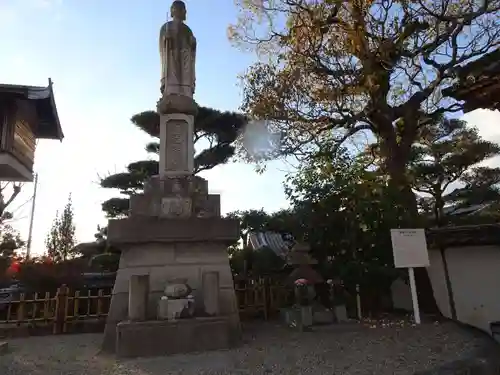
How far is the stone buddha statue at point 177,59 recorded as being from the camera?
816 centimetres

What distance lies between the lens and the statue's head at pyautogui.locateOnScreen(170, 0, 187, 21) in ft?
28.5

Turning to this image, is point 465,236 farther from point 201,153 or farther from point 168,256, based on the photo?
point 201,153

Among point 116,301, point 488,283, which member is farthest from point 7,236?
point 488,283

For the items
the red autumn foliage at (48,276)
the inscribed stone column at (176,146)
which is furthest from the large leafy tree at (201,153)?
the inscribed stone column at (176,146)

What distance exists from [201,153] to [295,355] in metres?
11.9

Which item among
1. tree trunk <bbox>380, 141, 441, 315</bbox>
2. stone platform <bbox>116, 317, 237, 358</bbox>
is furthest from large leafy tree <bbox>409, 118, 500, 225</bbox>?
stone platform <bbox>116, 317, 237, 358</bbox>

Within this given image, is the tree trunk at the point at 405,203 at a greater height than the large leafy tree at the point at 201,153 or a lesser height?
lesser

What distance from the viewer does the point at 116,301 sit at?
272 inches

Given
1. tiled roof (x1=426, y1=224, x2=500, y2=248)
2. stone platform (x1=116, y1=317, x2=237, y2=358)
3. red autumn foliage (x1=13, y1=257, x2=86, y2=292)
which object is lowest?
stone platform (x1=116, y1=317, x2=237, y2=358)

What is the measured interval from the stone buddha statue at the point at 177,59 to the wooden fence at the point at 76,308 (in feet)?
17.1

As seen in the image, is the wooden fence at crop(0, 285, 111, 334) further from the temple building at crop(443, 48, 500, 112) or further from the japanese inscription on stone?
the temple building at crop(443, 48, 500, 112)

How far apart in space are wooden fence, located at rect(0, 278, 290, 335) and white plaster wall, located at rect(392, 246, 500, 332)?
3893mm

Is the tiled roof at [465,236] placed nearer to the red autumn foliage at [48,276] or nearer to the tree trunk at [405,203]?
the tree trunk at [405,203]

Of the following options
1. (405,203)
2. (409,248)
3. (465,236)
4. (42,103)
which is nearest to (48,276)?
(42,103)
